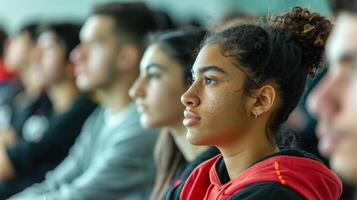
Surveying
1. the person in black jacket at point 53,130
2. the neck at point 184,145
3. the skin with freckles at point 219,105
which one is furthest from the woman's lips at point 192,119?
the person in black jacket at point 53,130

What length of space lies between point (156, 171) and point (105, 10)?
680 millimetres

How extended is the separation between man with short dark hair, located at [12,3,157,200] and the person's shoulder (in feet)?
3.32

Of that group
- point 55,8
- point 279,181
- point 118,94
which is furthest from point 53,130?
point 55,8

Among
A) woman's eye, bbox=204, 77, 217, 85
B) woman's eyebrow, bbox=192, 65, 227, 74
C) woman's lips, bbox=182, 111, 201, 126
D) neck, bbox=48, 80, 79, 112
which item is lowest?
neck, bbox=48, 80, 79, 112

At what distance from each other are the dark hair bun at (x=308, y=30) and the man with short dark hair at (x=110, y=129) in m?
0.92

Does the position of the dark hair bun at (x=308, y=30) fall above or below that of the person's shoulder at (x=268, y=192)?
A: above

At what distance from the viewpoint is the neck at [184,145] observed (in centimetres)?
193

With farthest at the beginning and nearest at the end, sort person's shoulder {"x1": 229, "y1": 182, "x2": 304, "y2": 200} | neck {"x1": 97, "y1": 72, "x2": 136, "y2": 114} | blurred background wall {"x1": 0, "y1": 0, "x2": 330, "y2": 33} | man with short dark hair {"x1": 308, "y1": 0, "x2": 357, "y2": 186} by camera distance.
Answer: blurred background wall {"x1": 0, "y1": 0, "x2": 330, "y2": 33} < neck {"x1": 97, "y1": 72, "x2": 136, "y2": 114} < person's shoulder {"x1": 229, "y1": 182, "x2": 304, "y2": 200} < man with short dark hair {"x1": 308, "y1": 0, "x2": 357, "y2": 186}

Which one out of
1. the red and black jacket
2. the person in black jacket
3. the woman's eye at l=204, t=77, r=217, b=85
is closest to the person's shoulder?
the red and black jacket

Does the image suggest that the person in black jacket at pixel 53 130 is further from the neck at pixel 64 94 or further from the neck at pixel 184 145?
the neck at pixel 184 145

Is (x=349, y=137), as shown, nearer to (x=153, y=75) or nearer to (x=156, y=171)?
(x=153, y=75)

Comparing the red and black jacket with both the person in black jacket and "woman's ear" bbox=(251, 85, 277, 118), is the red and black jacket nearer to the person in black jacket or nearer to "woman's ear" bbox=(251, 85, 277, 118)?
"woman's ear" bbox=(251, 85, 277, 118)

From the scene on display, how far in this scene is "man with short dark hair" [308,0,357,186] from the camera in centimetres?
82

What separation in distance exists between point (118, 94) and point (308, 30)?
1144 mm
